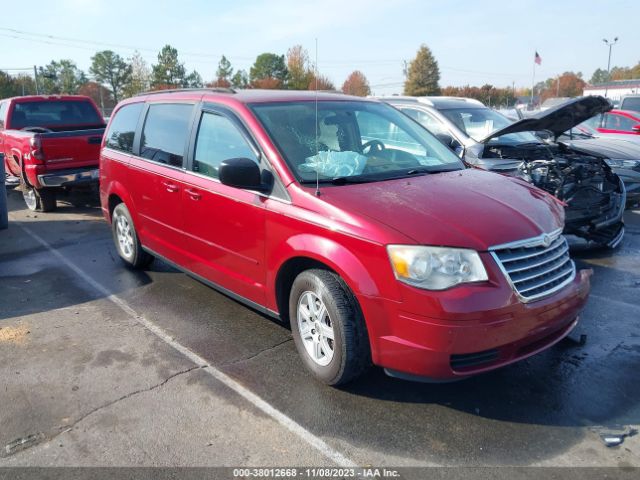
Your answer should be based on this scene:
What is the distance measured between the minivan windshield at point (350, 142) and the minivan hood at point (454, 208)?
22 centimetres

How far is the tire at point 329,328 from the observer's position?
325cm

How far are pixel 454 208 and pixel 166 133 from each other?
9.76 ft

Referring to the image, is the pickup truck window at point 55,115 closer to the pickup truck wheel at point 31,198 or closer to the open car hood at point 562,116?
the pickup truck wheel at point 31,198

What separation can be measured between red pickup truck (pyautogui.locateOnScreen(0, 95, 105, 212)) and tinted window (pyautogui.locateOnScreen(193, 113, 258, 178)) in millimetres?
5491

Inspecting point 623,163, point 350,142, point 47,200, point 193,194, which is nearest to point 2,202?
point 47,200

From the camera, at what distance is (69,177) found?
9.09m

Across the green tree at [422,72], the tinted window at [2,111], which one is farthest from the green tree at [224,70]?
the tinted window at [2,111]

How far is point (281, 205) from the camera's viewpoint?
368 centimetres

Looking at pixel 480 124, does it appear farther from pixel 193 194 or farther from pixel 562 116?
pixel 193 194

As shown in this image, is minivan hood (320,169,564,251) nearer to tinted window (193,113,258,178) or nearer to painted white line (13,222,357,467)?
tinted window (193,113,258,178)

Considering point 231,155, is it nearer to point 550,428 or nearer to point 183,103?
point 183,103

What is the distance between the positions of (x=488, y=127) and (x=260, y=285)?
5.48 meters

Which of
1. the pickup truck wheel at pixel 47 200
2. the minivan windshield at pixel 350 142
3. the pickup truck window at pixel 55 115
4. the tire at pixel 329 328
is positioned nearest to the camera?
the tire at pixel 329 328

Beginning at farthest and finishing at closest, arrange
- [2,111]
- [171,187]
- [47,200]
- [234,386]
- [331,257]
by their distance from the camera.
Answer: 1. [2,111]
2. [47,200]
3. [171,187]
4. [234,386]
5. [331,257]
